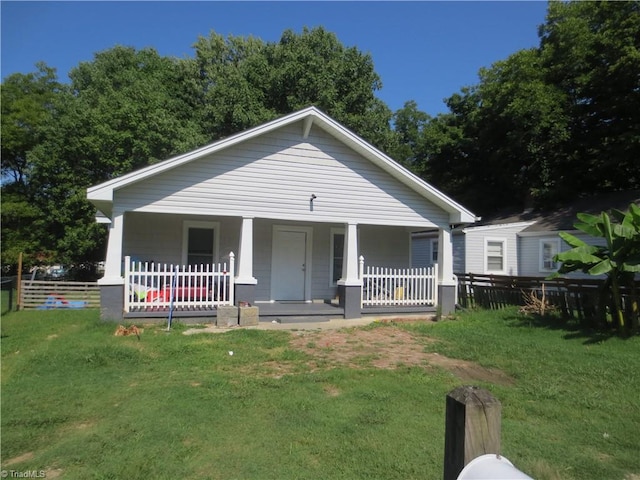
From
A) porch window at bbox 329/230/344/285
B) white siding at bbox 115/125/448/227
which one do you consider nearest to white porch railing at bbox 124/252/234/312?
white siding at bbox 115/125/448/227

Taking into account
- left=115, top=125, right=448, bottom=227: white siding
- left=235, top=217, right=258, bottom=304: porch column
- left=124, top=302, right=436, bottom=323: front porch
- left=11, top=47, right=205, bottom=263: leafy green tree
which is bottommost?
left=124, top=302, right=436, bottom=323: front porch

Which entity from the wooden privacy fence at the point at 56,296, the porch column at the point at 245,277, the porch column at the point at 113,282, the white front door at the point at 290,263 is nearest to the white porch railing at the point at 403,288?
the white front door at the point at 290,263

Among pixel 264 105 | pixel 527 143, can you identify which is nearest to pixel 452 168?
pixel 527 143

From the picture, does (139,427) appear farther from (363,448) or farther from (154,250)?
(154,250)

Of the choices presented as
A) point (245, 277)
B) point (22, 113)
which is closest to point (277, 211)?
point (245, 277)

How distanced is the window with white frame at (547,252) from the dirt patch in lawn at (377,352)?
41.3 ft

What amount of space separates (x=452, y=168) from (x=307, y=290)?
70.3ft

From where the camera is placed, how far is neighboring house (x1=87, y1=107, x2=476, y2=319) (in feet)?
36.0

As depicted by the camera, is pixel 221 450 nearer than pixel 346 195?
Yes

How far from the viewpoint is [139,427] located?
4.35 m

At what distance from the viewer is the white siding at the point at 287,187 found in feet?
36.7

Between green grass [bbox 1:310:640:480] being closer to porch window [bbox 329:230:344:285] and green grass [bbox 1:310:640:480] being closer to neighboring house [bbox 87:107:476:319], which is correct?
neighboring house [bbox 87:107:476:319]

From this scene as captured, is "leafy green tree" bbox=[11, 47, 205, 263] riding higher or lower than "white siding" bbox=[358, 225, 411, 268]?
higher

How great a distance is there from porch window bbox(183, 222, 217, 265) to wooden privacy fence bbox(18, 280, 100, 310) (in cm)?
435
